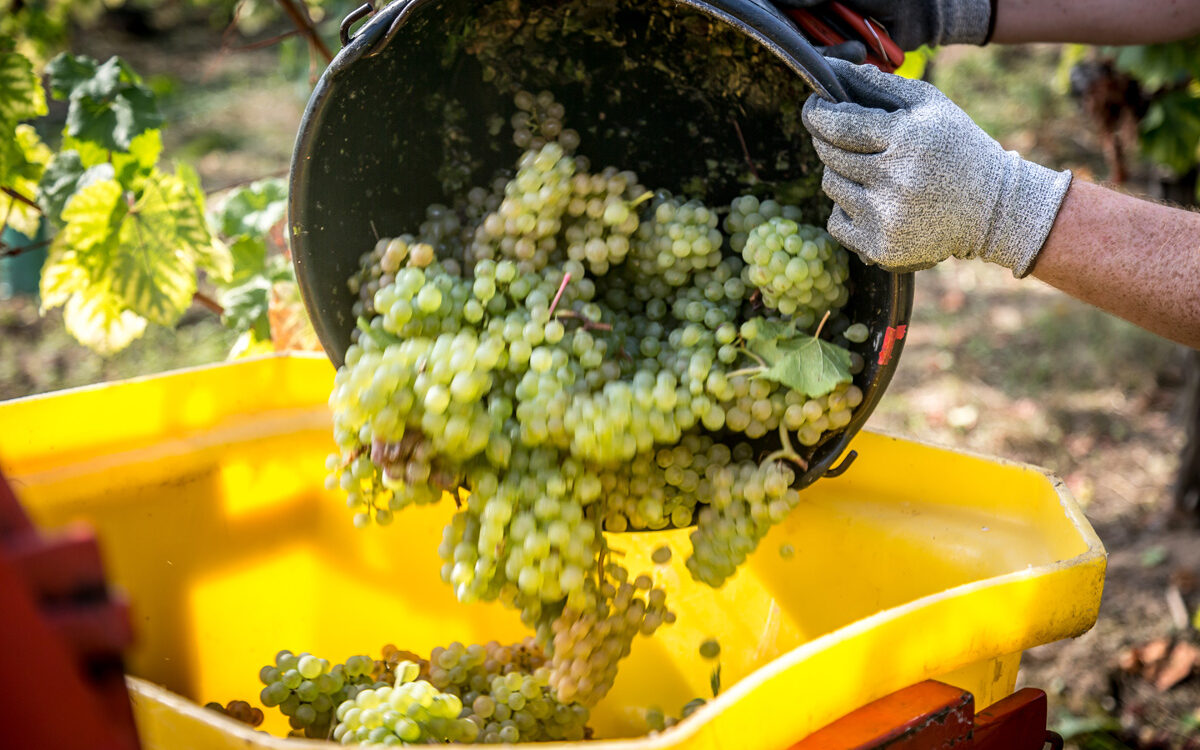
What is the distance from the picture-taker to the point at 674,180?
1.43 m

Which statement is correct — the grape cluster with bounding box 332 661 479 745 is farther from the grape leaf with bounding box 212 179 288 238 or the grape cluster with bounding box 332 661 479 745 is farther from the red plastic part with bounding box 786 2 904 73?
the grape leaf with bounding box 212 179 288 238

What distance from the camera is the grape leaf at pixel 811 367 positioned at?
3.84 feet

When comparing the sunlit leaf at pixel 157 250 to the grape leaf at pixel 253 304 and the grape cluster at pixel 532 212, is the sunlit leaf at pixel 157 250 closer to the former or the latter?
the grape leaf at pixel 253 304

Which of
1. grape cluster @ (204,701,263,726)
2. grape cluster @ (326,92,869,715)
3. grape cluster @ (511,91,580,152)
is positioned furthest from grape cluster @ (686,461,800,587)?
grape cluster @ (204,701,263,726)

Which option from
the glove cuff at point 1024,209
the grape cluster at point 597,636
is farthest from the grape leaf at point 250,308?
the glove cuff at point 1024,209

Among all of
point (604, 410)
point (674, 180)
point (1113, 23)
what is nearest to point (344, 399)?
point (604, 410)

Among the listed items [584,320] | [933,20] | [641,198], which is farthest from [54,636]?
[933,20]

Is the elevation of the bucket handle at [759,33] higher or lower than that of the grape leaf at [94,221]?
higher

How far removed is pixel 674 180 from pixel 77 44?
7.14 meters

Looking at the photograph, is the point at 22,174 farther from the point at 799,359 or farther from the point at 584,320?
the point at 799,359

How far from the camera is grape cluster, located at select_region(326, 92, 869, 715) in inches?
44.1

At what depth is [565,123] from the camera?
1418mm

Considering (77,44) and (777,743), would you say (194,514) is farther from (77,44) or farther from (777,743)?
(77,44)

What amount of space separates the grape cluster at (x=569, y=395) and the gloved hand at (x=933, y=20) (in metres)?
0.54
